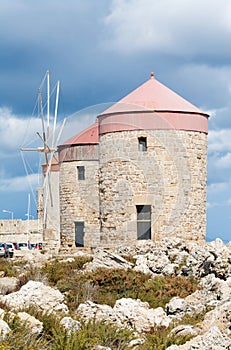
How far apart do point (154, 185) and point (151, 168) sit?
557mm

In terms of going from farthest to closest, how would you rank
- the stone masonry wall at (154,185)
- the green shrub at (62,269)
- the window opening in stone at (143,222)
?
the window opening in stone at (143,222)
the stone masonry wall at (154,185)
the green shrub at (62,269)

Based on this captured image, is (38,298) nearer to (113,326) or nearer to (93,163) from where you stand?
(113,326)

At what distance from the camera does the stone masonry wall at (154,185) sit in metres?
23.2

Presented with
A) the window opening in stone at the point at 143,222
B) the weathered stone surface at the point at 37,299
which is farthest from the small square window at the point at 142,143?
the weathered stone surface at the point at 37,299

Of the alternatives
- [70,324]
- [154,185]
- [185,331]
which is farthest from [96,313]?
[154,185]

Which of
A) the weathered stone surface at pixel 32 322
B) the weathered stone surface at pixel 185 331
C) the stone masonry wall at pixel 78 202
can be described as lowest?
the weathered stone surface at pixel 185 331

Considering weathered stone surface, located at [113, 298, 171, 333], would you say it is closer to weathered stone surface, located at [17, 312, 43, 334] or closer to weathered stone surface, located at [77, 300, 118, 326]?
weathered stone surface, located at [77, 300, 118, 326]

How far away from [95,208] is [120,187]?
3.10 m

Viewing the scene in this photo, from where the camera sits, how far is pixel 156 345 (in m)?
9.34

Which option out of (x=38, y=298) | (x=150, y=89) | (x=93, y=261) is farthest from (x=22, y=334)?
(x=150, y=89)

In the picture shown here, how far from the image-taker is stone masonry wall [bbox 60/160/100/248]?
26.4 meters

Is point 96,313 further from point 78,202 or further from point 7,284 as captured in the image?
point 78,202

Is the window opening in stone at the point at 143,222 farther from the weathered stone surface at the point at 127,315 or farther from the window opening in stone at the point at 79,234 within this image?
the weathered stone surface at the point at 127,315

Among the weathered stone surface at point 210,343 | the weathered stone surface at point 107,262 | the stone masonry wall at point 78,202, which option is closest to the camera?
the weathered stone surface at point 210,343
